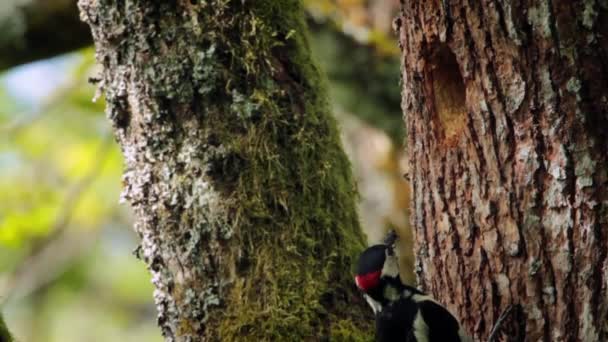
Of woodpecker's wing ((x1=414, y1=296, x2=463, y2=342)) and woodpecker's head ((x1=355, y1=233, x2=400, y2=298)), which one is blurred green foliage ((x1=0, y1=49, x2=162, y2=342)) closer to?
woodpecker's head ((x1=355, y1=233, x2=400, y2=298))

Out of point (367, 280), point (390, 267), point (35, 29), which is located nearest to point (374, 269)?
point (367, 280)

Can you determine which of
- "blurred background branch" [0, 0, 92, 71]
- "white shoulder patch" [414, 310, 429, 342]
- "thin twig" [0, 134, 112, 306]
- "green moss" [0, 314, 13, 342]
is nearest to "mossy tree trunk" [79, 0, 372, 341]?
"white shoulder patch" [414, 310, 429, 342]

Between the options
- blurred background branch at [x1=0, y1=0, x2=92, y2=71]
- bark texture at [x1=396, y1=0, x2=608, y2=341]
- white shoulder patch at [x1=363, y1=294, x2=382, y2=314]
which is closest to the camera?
bark texture at [x1=396, y1=0, x2=608, y2=341]

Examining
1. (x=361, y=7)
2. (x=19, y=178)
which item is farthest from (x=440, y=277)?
Answer: (x=19, y=178)

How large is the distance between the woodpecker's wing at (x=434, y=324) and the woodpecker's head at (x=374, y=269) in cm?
14

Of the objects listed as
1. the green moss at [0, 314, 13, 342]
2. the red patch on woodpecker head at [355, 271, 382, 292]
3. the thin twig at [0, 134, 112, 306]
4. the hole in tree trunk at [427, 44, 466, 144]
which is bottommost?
the red patch on woodpecker head at [355, 271, 382, 292]

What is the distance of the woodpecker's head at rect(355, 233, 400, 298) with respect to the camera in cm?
263

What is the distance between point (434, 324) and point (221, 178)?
0.76 m

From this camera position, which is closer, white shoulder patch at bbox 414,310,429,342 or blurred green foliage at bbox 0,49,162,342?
white shoulder patch at bbox 414,310,429,342

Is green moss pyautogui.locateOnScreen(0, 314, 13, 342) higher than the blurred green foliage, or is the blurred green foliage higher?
the blurred green foliage

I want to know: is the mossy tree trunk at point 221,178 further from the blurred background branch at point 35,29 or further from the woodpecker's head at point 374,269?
the blurred background branch at point 35,29

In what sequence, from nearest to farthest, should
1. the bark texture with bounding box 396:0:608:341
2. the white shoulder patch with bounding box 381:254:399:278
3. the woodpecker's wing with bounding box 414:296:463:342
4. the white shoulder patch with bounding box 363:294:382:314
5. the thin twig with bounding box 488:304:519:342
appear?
the bark texture with bounding box 396:0:608:341
the thin twig with bounding box 488:304:519:342
the woodpecker's wing with bounding box 414:296:463:342
the white shoulder patch with bounding box 363:294:382:314
the white shoulder patch with bounding box 381:254:399:278

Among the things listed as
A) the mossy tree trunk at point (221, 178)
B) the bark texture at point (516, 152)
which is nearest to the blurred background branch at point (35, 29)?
the mossy tree trunk at point (221, 178)

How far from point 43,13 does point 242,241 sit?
6.13ft
